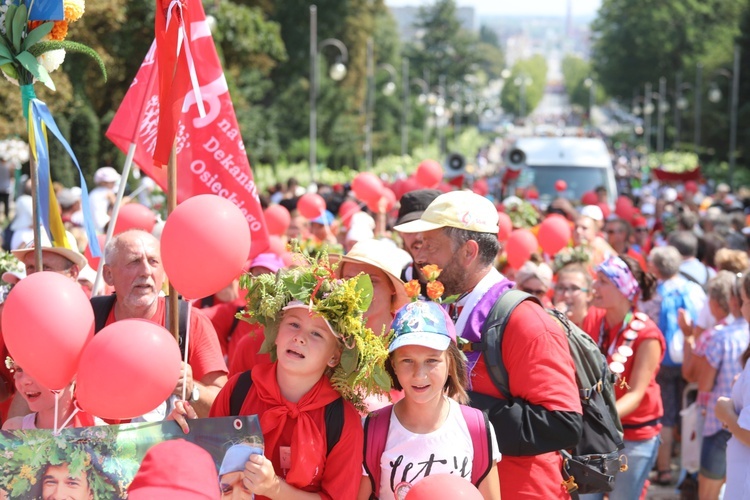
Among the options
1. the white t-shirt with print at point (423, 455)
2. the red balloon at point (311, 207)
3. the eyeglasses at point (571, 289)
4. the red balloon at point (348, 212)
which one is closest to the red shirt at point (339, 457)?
the white t-shirt with print at point (423, 455)

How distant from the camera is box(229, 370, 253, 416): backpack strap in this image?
147 inches

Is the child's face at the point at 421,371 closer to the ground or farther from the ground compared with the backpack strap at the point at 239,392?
farther from the ground

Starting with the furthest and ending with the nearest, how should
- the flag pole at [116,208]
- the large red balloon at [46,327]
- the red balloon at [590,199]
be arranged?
the red balloon at [590,199] < the flag pole at [116,208] < the large red balloon at [46,327]

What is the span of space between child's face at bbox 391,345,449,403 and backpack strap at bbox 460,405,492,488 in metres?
0.15

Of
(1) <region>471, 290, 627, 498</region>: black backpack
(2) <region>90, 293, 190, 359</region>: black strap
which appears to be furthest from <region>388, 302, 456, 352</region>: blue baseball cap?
(2) <region>90, 293, 190, 359</region>: black strap

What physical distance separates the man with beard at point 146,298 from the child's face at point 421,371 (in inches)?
46.7

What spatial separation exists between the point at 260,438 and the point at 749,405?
7.32 ft

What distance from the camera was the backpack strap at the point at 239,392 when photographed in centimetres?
373

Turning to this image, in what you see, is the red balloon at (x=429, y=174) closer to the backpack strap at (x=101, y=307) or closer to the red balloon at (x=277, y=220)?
the red balloon at (x=277, y=220)

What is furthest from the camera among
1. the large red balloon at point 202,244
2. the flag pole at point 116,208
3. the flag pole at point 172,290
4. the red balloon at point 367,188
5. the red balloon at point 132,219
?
the red balloon at point 367,188

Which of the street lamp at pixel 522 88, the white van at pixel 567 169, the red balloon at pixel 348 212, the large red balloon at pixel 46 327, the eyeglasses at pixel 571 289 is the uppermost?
the large red balloon at pixel 46 327

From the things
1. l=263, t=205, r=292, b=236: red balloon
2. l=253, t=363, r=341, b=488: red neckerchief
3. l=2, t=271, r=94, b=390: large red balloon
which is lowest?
l=263, t=205, r=292, b=236: red balloon

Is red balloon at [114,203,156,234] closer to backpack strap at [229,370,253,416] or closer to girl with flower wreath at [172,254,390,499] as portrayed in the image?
backpack strap at [229,370,253,416]

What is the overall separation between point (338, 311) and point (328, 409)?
35 cm
